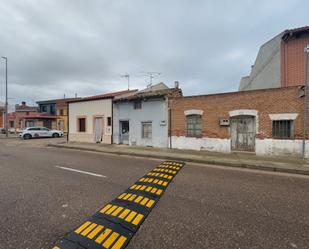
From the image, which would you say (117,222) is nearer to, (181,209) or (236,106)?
(181,209)

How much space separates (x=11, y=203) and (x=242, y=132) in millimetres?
10960

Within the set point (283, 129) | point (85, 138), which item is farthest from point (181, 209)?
point (85, 138)

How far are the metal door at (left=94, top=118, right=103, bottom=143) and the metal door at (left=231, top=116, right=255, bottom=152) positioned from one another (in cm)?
1120

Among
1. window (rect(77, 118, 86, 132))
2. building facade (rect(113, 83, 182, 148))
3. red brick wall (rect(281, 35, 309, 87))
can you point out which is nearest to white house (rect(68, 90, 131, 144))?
window (rect(77, 118, 86, 132))

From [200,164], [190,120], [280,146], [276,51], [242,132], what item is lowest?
[200,164]

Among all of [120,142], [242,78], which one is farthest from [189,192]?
[242,78]

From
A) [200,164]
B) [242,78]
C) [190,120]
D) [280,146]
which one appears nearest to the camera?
[200,164]

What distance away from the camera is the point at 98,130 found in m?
15.8

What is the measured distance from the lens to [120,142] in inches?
575

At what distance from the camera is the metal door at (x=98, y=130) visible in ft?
51.2

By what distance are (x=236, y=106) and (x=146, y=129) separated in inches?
264

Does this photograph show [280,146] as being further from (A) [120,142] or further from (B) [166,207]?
(A) [120,142]

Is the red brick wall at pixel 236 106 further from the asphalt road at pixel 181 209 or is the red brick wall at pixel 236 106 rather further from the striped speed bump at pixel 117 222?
the striped speed bump at pixel 117 222

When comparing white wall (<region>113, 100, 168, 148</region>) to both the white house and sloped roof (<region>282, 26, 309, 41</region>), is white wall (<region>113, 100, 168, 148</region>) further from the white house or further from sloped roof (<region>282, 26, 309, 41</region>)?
sloped roof (<region>282, 26, 309, 41</region>)
